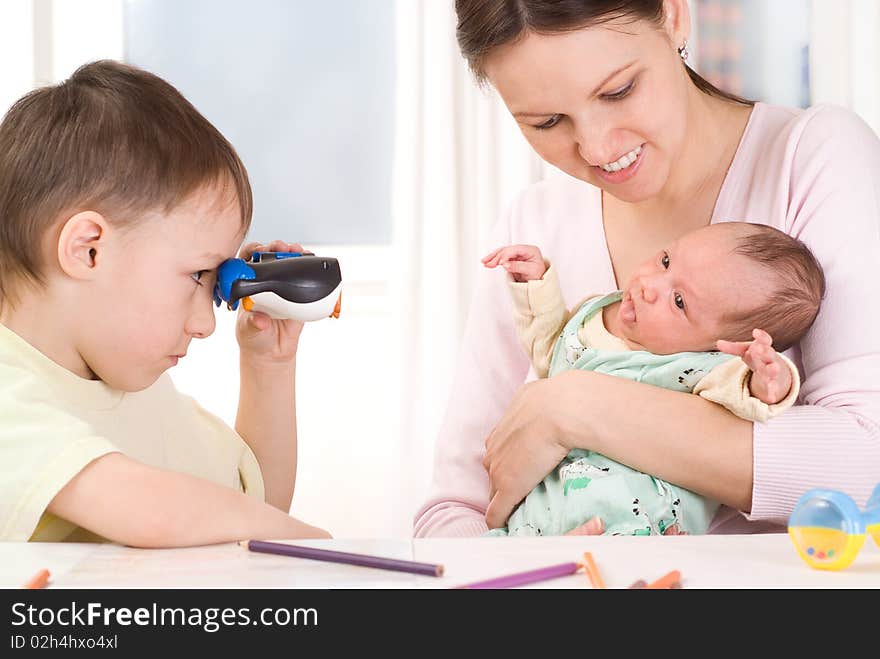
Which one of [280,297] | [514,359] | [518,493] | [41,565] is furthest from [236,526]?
[514,359]

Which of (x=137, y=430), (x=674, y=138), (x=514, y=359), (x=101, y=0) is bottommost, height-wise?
(x=137, y=430)

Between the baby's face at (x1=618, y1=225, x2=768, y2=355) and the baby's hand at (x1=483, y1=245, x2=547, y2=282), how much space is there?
14 cm

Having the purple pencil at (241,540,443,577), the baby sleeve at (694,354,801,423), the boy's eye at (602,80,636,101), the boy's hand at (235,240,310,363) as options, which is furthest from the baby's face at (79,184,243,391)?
the baby sleeve at (694,354,801,423)

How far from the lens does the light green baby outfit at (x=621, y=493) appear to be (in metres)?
1.15

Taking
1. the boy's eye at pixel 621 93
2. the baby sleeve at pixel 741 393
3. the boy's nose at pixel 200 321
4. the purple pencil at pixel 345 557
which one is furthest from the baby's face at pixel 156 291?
the baby sleeve at pixel 741 393

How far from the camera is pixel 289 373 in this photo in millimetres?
1427

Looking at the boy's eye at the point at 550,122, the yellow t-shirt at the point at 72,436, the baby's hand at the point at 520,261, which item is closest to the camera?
the yellow t-shirt at the point at 72,436

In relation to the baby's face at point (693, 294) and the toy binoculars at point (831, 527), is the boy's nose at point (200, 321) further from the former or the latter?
the toy binoculars at point (831, 527)

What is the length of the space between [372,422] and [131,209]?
1872mm

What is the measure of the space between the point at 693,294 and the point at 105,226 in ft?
2.32

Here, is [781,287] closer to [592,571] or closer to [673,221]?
[673,221]

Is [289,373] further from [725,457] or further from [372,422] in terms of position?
[372,422]

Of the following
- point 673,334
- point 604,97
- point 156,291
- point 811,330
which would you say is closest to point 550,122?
point 604,97

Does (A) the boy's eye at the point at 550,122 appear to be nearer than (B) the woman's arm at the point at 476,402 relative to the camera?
Yes
